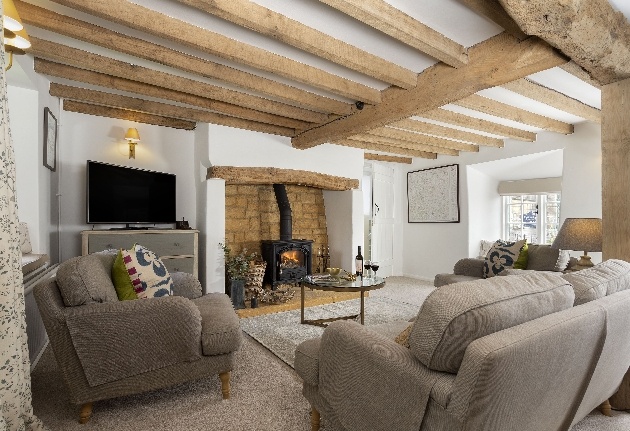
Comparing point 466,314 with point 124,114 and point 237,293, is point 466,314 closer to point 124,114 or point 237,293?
point 237,293

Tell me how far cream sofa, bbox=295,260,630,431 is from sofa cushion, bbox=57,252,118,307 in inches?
47.1

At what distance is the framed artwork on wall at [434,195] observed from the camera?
244 inches

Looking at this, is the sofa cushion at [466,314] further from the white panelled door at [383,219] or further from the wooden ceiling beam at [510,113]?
the white panelled door at [383,219]

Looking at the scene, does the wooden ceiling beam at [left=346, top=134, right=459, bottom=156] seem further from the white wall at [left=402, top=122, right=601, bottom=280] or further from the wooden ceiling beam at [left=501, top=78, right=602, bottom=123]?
the wooden ceiling beam at [left=501, top=78, right=602, bottom=123]

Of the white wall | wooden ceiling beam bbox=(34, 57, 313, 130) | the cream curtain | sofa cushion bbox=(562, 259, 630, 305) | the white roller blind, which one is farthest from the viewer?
the white roller blind

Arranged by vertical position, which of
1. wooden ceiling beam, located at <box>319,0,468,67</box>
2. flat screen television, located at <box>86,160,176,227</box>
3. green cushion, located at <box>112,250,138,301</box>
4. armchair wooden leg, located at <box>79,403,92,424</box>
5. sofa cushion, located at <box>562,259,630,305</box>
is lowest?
armchair wooden leg, located at <box>79,403,92,424</box>

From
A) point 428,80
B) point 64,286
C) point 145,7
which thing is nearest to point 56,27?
point 145,7

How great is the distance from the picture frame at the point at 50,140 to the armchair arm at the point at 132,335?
212 centimetres

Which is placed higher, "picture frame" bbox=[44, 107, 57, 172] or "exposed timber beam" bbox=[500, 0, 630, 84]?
"exposed timber beam" bbox=[500, 0, 630, 84]

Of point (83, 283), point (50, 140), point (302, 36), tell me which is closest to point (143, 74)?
point (50, 140)

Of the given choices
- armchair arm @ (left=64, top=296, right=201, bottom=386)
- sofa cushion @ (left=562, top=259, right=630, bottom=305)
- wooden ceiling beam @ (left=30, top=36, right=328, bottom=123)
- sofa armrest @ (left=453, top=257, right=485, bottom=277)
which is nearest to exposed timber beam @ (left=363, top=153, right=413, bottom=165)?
wooden ceiling beam @ (left=30, top=36, right=328, bottom=123)

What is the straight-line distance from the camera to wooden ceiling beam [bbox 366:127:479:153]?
468cm

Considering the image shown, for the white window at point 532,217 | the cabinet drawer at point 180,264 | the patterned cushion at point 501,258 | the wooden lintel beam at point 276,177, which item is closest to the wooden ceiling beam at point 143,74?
the wooden lintel beam at point 276,177

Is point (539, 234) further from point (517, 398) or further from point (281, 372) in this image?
point (517, 398)
